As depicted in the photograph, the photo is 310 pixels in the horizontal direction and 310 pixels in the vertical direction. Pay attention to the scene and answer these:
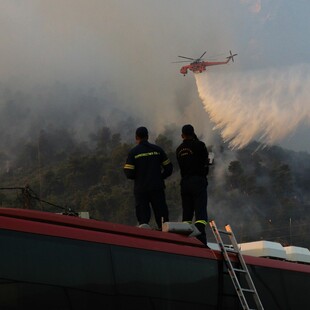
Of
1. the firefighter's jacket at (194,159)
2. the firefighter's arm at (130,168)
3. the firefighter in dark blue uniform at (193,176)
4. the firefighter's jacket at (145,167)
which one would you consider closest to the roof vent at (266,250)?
the firefighter in dark blue uniform at (193,176)

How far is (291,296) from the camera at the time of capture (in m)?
8.13

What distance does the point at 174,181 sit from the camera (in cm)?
12412

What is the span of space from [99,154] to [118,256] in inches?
6829

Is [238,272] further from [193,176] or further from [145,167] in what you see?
[145,167]

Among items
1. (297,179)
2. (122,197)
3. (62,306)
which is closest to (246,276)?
(62,306)

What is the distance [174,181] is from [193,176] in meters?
116

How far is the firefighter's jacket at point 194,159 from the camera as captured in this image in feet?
27.6

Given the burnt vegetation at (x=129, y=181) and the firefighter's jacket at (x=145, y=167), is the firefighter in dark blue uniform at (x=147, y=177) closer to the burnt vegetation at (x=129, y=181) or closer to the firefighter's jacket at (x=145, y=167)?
the firefighter's jacket at (x=145, y=167)

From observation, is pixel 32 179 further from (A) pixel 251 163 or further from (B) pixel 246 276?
(B) pixel 246 276

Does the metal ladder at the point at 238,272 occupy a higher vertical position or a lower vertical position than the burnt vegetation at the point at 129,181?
higher

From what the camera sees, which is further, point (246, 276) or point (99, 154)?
point (99, 154)

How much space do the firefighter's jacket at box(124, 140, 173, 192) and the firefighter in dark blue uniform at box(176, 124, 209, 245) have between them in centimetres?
33

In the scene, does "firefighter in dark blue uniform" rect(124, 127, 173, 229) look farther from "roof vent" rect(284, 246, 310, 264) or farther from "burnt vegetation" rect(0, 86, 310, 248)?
"burnt vegetation" rect(0, 86, 310, 248)

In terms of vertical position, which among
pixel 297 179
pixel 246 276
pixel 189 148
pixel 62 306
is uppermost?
pixel 189 148
